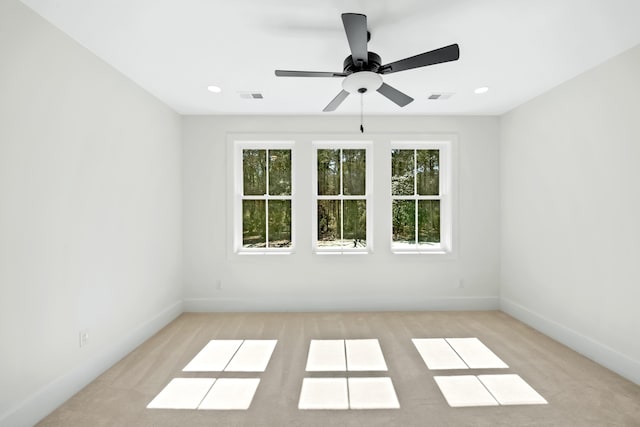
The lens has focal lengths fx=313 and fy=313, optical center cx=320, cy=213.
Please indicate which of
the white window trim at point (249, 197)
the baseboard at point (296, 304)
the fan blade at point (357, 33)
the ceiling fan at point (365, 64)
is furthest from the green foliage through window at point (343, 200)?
the fan blade at point (357, 33)

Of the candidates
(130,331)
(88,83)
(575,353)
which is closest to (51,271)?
(130,331)

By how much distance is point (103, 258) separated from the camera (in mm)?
2705

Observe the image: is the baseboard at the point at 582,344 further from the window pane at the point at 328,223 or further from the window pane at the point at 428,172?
the window pane at the point at 328,223

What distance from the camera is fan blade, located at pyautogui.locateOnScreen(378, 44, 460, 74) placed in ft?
6.21

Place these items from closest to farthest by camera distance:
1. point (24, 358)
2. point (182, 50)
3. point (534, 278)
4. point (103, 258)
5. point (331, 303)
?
1. point (24, 358)
2. point (182, 50)
3. point (103, 258)
4. point (534, 278)
5. point (331, 303)

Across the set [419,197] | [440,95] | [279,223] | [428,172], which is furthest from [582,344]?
[279,223]

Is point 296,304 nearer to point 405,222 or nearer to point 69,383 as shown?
point 405,222

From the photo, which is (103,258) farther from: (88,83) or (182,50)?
(182,50)

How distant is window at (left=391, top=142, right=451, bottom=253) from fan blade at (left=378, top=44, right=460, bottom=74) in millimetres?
2255

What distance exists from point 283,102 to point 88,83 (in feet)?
6.13

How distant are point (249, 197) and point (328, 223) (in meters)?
1.16

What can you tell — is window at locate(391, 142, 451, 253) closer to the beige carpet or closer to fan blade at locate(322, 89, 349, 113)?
the beige carpet

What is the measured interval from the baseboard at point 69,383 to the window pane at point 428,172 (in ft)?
12.5

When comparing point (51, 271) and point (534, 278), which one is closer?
point (51, 271)
